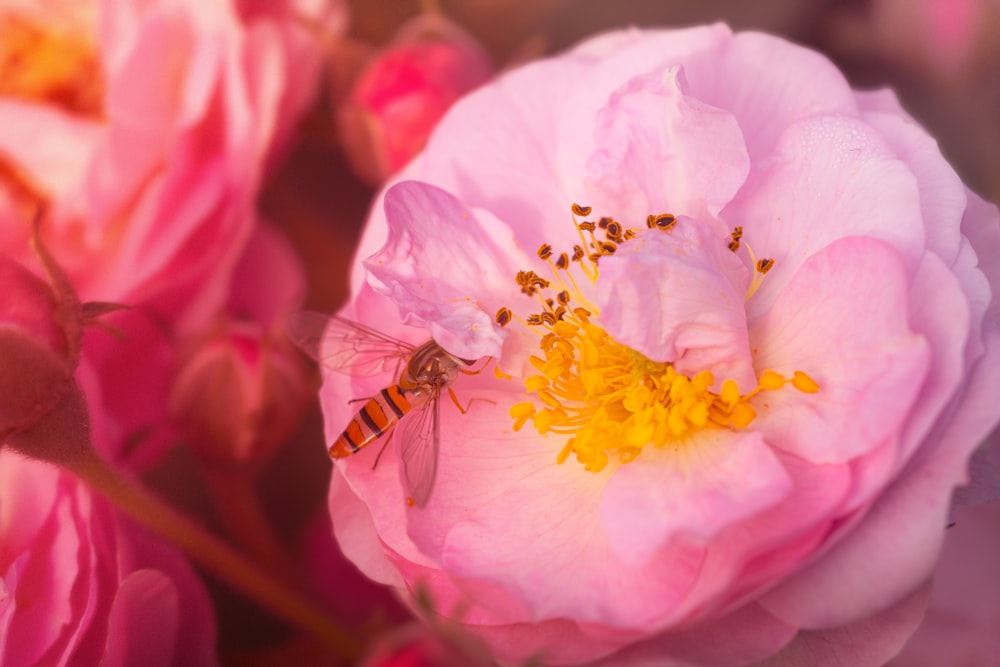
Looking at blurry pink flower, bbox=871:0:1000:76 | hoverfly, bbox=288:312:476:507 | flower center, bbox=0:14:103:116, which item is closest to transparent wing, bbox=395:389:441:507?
hoverfly, bbox=288:312:476:507

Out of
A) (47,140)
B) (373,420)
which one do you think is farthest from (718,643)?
(47,140)

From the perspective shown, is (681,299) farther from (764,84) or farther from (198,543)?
(198,543)

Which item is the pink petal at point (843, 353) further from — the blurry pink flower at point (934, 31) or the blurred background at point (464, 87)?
the blurry pink flower at point (934, 31)

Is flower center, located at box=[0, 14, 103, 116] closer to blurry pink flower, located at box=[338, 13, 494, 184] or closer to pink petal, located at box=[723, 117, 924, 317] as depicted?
blurry pink flower, located at box=[338, 13, 494, 184]

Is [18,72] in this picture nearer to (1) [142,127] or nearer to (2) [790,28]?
(1) [142,127]

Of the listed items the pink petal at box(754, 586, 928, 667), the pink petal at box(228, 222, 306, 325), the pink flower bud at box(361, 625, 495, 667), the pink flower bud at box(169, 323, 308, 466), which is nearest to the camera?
the pink flower bud at box(361, 625, 495, 667)
